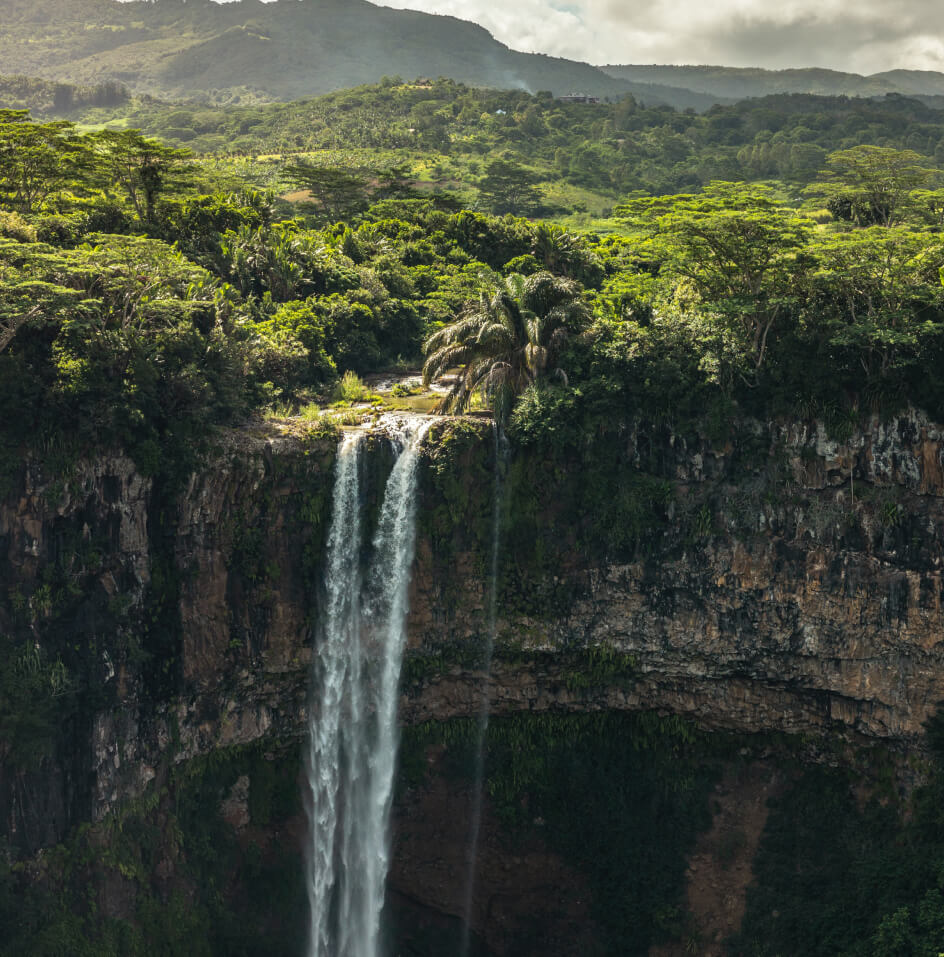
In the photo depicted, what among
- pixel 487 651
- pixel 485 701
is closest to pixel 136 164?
pixel 487 651

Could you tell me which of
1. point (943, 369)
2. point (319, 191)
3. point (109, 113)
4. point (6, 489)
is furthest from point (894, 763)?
point (109, 113)

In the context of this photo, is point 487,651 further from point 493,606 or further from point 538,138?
point 538,138

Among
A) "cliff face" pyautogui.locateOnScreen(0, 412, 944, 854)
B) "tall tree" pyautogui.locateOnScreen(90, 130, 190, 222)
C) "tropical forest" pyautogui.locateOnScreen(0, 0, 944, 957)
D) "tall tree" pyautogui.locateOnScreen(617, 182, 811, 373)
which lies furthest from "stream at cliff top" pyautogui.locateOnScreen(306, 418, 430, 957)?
"tall tree" pyautogui.locateOnScreen(90, 130, 190, 222)

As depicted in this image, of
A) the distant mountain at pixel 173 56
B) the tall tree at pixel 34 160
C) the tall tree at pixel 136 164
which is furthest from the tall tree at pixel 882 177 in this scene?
the distant mountain at pixel 173 56

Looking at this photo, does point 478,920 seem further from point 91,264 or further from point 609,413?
point 91,264

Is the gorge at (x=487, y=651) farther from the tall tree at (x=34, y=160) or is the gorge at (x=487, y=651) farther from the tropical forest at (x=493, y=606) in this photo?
the tall tree at (x=34, y=160)
